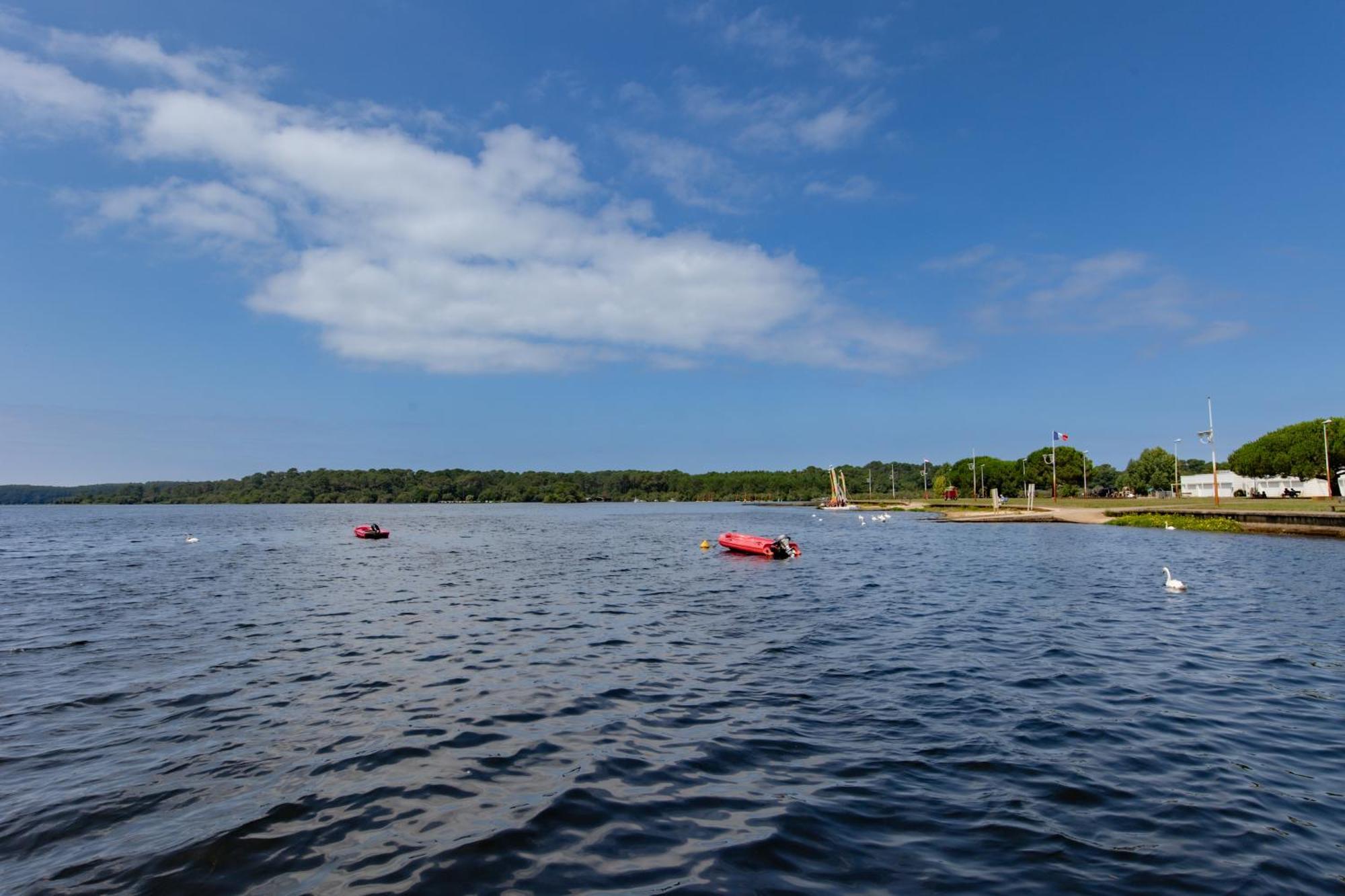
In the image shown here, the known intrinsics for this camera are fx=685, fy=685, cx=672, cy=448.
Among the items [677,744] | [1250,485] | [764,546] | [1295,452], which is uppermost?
[1295,452]

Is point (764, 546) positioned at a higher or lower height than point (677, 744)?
higher

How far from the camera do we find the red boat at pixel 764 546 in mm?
47938

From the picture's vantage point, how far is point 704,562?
152 ft

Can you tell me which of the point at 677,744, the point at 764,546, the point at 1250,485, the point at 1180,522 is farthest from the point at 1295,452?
the point at 677,744

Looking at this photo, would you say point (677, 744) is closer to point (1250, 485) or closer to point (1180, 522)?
point (1180, 522)

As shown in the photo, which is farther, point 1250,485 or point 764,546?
point 1250,485

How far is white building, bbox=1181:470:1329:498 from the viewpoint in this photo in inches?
4205

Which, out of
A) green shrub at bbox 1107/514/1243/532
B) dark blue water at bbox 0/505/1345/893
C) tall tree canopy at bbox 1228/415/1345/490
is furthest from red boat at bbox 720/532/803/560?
tall tree canopy at bbox 1228/415/1345/490

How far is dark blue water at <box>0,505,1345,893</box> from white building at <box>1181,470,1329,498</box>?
106 m

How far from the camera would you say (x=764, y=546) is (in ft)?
161

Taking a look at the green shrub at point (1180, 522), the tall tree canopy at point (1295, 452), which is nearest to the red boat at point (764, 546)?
the green shrub at point (1180, 522)

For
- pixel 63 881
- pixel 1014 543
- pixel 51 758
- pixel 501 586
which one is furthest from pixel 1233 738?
pixel 1014 543

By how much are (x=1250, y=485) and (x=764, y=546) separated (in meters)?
129

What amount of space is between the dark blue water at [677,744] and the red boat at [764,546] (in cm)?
1797
